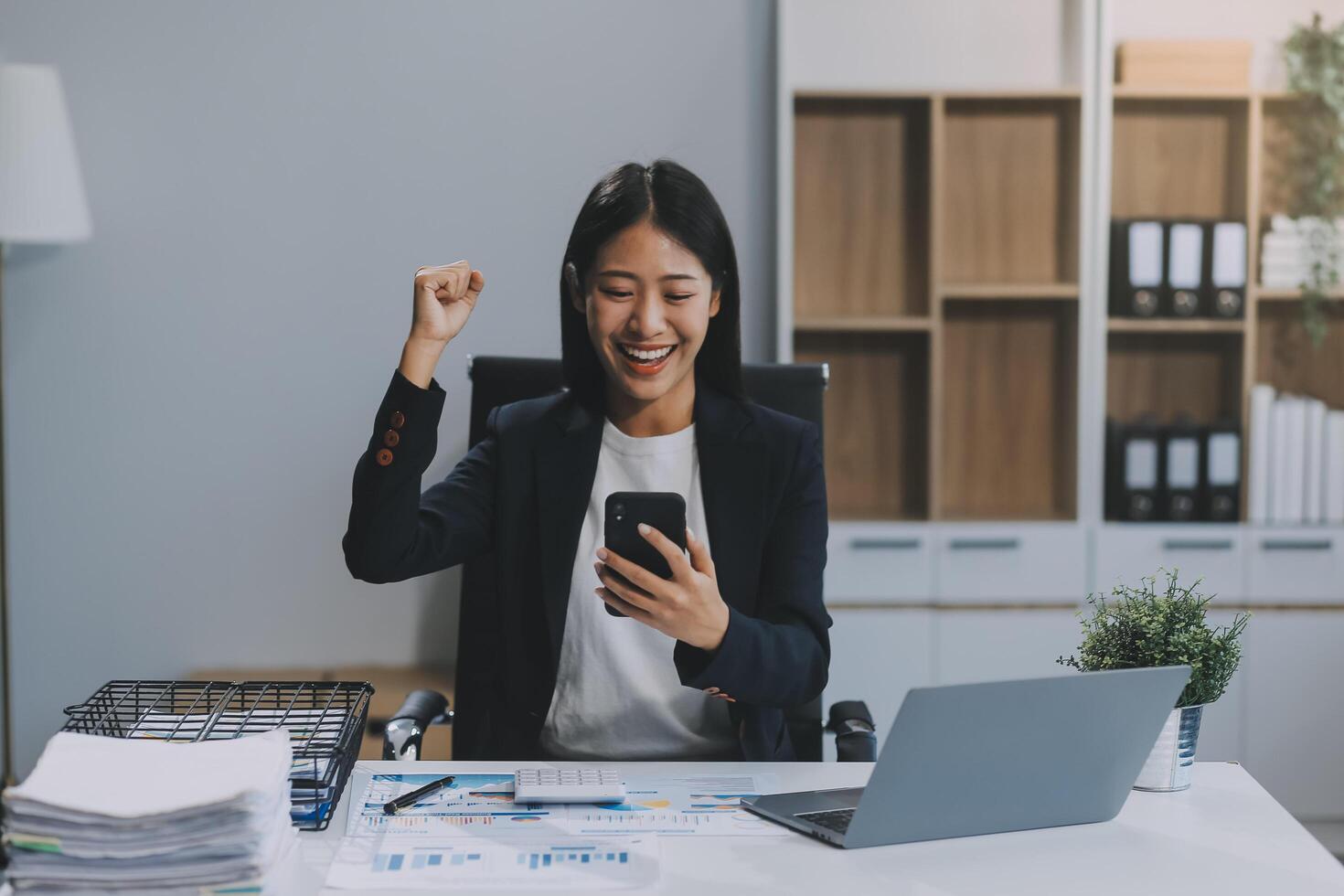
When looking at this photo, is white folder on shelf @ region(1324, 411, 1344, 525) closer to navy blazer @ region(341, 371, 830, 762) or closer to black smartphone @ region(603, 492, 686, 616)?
navy blazer @ region(341, 371, 830, 762)

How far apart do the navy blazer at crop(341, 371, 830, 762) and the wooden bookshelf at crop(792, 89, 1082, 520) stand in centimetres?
123

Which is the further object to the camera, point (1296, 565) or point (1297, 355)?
point (1297, 355)

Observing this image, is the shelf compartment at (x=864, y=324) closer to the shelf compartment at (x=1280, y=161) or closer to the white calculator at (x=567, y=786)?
the shelf compartment at (x=1280, y=161)

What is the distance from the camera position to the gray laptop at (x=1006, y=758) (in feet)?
3.65

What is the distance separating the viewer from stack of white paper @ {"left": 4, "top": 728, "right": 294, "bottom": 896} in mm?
1008

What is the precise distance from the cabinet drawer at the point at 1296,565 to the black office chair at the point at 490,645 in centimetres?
Answer: 138

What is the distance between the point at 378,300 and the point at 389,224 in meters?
0.18

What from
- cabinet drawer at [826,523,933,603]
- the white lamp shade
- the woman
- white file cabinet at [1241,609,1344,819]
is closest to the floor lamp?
the white lamp shade

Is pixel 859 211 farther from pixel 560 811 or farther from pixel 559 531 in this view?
pixel 560 811

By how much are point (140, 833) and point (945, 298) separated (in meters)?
2.42

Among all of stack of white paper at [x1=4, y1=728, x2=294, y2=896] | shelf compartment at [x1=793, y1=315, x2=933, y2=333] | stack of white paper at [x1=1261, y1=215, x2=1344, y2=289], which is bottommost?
stack of white paper at [x1=4, y1=728, x2=294, y2=896]

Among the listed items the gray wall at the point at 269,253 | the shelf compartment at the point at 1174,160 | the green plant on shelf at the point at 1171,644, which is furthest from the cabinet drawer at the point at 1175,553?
the green plant on shelf at the point at 1171,644

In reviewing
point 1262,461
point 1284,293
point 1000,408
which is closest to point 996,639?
point 1000,408

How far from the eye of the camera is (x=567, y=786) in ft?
4.28
